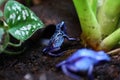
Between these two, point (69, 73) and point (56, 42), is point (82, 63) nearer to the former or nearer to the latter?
point (69, 73)

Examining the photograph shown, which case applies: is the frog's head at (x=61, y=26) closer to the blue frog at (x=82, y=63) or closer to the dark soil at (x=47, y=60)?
the dark soil at (x=47, y=60)

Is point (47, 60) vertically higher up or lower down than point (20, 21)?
lower down

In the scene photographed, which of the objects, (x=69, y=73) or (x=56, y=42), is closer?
(x=69, y=73)

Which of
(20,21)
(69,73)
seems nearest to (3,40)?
(20,21)

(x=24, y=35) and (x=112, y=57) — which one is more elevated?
(x=24, y=35)

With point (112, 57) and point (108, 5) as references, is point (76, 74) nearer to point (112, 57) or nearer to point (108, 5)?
point (112, 57)

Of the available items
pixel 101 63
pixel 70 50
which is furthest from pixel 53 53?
pixel 101 63

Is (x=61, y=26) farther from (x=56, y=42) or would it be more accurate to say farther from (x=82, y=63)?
(x=82, y=63)
